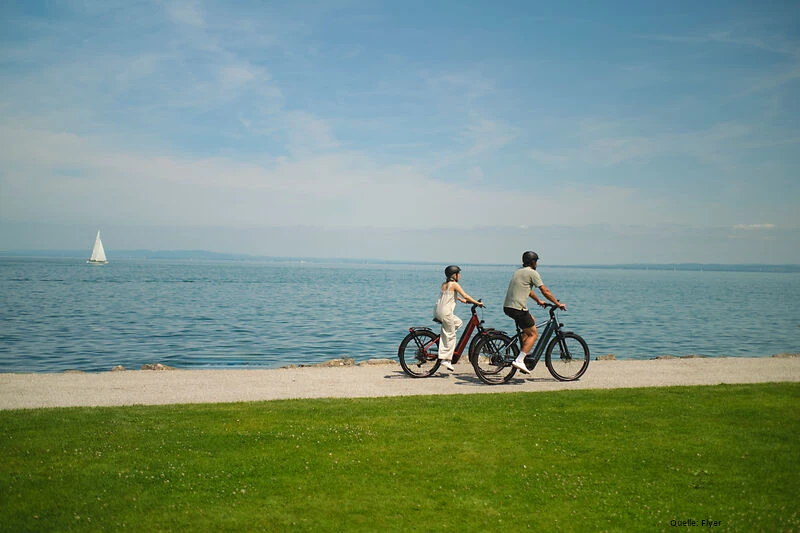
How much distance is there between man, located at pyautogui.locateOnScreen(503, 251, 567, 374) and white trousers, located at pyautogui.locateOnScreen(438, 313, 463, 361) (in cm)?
117

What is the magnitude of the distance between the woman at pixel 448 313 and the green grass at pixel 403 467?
313 centimetres

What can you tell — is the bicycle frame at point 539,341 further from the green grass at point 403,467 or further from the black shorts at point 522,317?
the green grass at point 403,467

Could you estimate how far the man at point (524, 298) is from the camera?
11.8 metres

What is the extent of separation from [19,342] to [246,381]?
56.9ft

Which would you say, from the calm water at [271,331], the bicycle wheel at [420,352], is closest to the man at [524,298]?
the bicycle wheel at [420,352]

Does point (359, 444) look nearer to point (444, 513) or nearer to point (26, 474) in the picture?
point (444, 513)

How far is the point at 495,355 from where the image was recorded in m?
12.4

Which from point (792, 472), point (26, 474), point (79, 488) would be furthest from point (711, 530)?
point (26, 474)

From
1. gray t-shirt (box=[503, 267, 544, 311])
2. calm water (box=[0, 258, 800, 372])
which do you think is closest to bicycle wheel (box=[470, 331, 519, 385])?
gray t-shirt (box=[503, 267, 544, 311])

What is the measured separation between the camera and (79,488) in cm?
617

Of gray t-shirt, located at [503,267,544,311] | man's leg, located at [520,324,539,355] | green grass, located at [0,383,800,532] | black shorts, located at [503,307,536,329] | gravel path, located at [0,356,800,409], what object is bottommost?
gravel path, located at [0,356,800,409]

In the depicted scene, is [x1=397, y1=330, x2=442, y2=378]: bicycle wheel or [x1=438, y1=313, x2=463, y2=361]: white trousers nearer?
[x1=438, y1=313, x2=463, y2=361]: white trousers

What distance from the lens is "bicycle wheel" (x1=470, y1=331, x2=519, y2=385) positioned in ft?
40.6

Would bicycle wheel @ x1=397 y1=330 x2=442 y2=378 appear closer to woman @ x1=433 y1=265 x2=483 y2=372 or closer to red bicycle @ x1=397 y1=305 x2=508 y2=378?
red bicycle @ x1=397 y1=305 x2=508 y2=378
